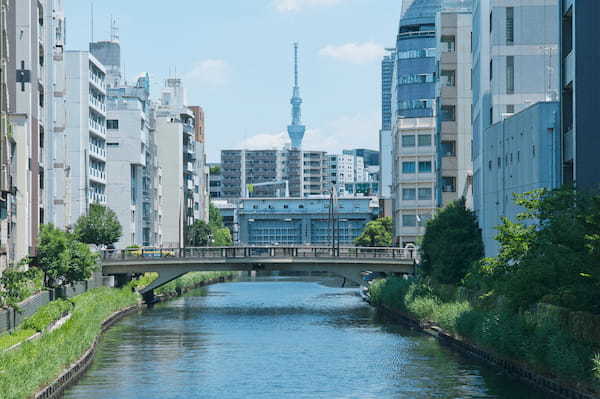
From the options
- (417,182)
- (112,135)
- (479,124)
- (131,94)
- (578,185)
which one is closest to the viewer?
(578,185)

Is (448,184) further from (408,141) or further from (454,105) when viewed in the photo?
(408,141)

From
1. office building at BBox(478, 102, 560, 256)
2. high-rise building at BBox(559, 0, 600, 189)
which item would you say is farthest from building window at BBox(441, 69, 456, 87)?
high-rise building at BBox(559, 0, 600, 189)

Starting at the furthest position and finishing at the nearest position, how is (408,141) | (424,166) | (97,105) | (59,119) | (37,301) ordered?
1. (408,141)
2. (424,166)
3. (97,105)
4. (59,119)
5. (37,301)

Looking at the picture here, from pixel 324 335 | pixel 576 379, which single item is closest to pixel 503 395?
pixel 576 379

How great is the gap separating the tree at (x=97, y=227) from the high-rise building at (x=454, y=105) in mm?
30524

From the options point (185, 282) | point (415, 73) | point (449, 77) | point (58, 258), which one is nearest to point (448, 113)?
point (449, 77)

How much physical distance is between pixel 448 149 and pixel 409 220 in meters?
23.5

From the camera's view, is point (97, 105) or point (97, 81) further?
point (97, 105)

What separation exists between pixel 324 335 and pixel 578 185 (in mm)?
23893

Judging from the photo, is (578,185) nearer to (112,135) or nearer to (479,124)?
(479,124)

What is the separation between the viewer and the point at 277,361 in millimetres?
59375

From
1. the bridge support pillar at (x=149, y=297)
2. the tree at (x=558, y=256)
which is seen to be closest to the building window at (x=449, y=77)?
the bridge support pillar at (x=149, y=297)

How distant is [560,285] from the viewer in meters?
47.1

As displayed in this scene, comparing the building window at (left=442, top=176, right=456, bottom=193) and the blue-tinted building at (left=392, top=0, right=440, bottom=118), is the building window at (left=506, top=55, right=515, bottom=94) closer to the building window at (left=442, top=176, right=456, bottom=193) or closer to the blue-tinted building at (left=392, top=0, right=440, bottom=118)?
the building window at (left=442, top=176, right=456, bottom=193)
